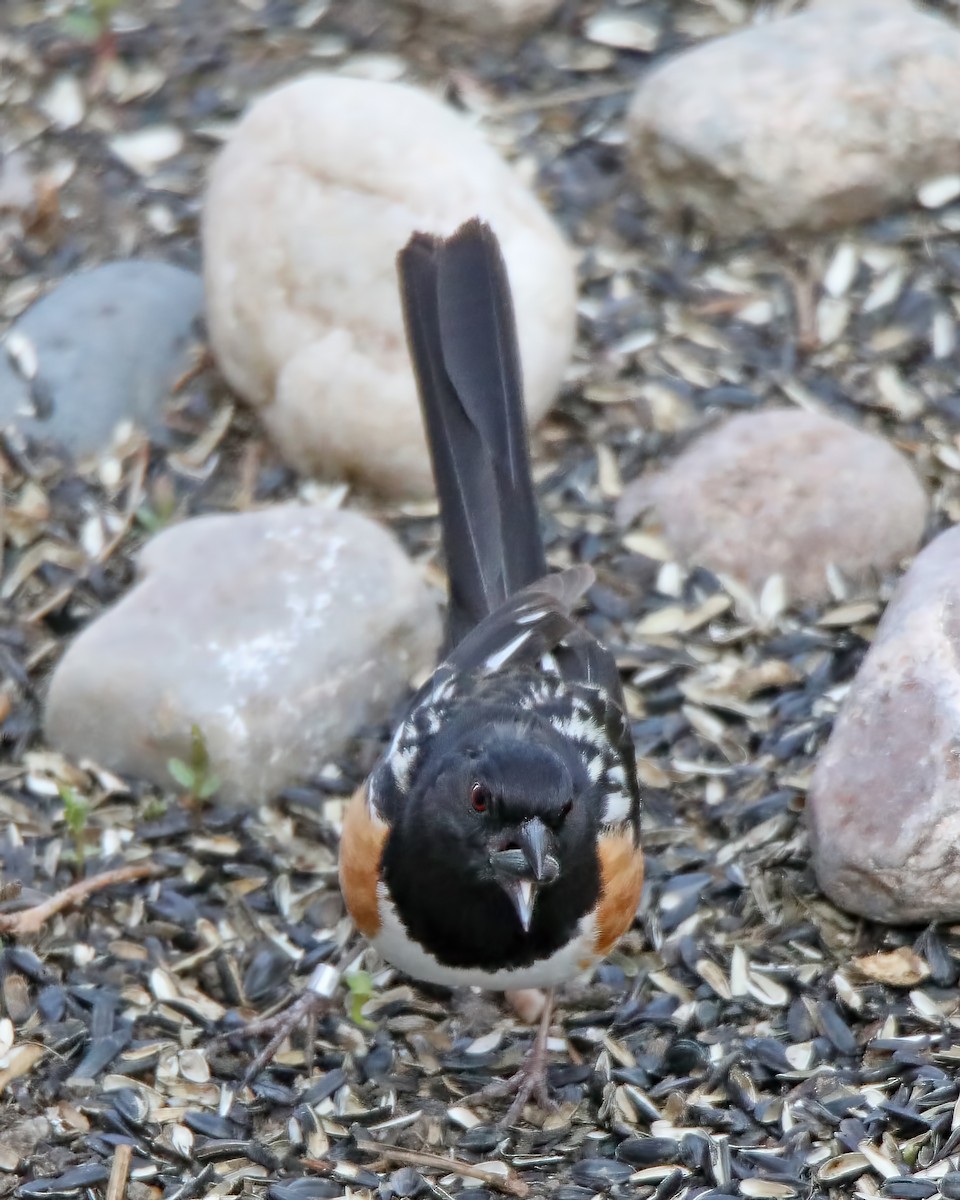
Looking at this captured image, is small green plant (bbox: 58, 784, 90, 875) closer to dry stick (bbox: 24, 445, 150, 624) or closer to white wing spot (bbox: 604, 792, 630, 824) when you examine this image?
dry stick (bbox: 24, 445, 150, 624)

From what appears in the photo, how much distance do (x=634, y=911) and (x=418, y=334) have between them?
1.13 m

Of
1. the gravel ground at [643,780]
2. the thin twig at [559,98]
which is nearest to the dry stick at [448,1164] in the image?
the gravel ground at [643,780]

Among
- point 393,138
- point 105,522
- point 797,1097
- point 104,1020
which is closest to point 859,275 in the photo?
point 393,138

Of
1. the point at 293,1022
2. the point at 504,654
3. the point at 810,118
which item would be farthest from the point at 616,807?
the point at 810,118

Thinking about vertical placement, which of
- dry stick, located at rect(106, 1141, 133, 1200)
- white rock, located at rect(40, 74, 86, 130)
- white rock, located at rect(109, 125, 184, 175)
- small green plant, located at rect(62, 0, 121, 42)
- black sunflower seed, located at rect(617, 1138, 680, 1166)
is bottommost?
black sunflower seed, located at rect(617, 1138, 680, 1166)

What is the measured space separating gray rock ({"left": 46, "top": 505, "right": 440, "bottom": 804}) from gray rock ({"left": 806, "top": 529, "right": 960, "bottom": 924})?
0.89m

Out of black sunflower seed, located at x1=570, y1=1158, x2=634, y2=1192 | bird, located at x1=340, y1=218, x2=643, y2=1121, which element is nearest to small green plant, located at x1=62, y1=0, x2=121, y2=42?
bird, located at x1=340, y1=218, x2=643, y2=1121

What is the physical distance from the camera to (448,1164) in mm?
2850

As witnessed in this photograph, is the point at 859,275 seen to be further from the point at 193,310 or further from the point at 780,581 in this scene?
the point at 193,310

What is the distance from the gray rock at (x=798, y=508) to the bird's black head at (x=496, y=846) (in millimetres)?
1031

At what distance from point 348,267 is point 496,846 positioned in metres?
1.72

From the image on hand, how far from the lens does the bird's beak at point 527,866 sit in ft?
8.44

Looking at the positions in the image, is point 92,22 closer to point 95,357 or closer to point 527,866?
point 95,357

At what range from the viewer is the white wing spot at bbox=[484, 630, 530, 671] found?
121 inches
